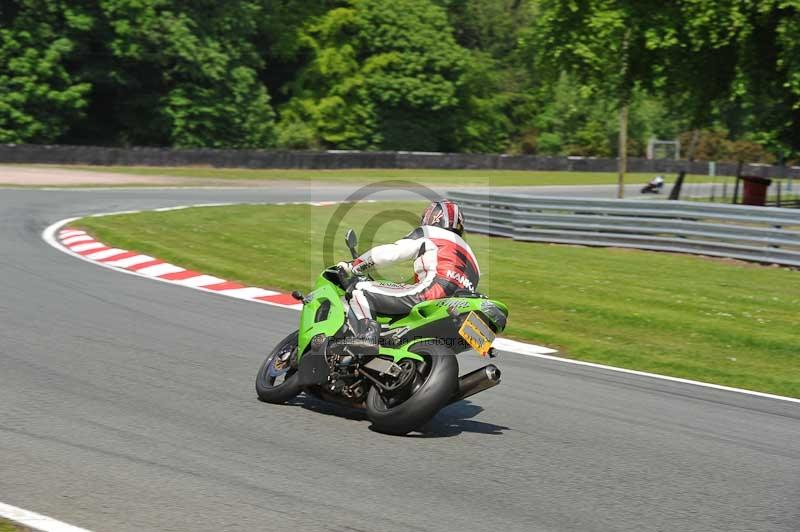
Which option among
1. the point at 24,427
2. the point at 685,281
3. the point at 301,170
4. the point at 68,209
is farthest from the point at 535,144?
the point at 24,427

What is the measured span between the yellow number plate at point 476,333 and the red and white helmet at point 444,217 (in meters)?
0.91

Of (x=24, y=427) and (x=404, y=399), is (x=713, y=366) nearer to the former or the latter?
(x=404, y=399)

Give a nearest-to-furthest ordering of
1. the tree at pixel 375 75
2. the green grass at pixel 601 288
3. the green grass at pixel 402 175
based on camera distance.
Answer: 1. the green grass at pixel 601 288
2. the green grass at pixel 402 175
3. the tree at pixel 375 75

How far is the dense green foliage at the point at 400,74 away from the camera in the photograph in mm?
25406

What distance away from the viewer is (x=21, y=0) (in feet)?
150

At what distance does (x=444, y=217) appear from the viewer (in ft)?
24.3

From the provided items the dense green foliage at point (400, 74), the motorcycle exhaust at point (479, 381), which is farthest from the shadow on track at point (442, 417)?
the dense green foliage at point (400, 74)

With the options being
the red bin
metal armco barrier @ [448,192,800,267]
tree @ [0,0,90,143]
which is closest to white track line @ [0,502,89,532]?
metal armco barrier @ [448,192,800,267]

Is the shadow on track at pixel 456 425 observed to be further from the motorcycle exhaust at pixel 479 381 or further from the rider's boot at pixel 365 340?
the rider's boot at pixel 365 340

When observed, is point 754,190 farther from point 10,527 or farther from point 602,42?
point 10,527

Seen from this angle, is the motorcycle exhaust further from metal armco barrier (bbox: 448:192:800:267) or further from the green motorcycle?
metal armco barrier (bbox: 448:192:800:267)

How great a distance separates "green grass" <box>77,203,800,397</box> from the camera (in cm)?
1100

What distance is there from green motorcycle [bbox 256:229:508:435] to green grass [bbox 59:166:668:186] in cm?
3112

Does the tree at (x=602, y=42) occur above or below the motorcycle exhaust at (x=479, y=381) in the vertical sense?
above
